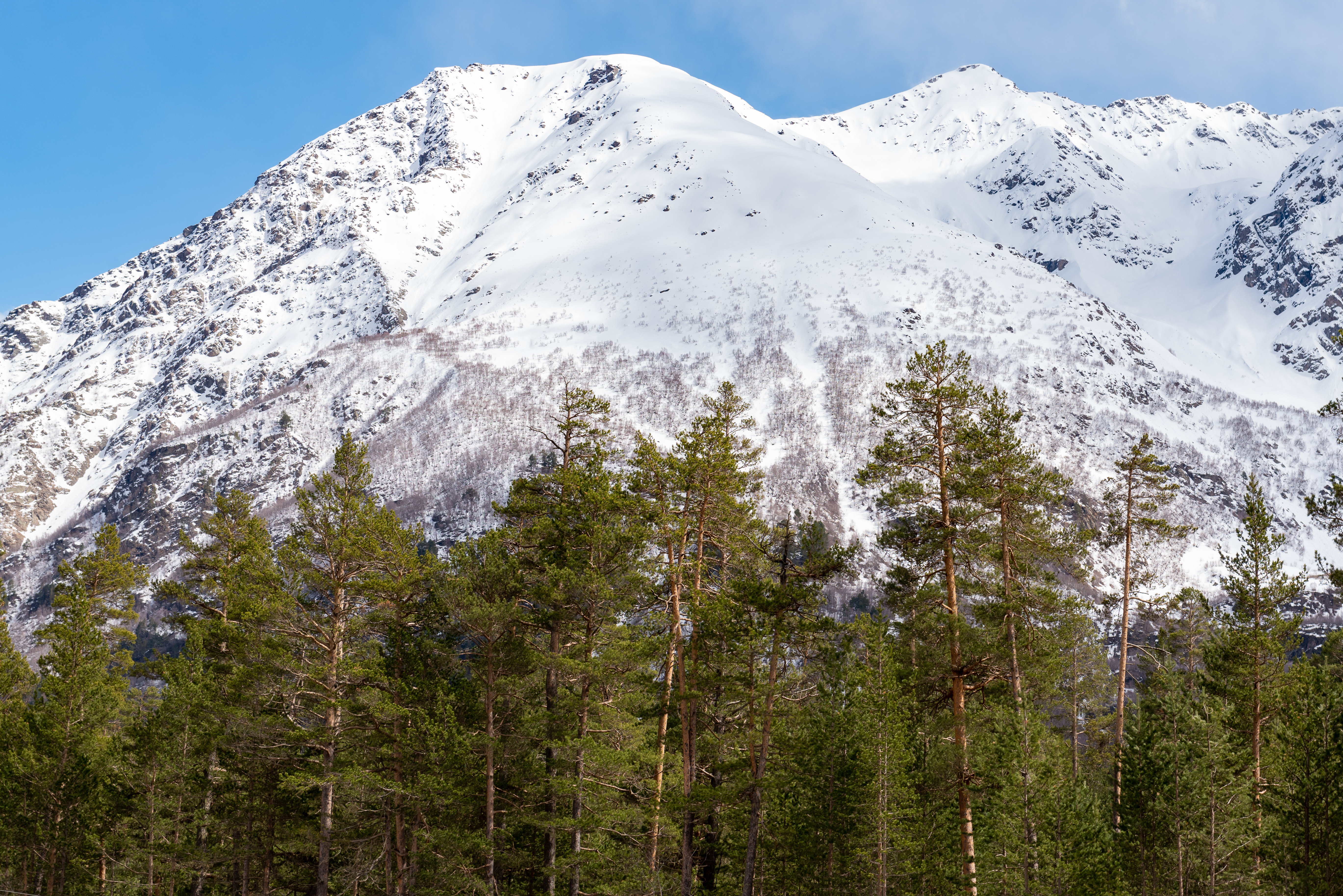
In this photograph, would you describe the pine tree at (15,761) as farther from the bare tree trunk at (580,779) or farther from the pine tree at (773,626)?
the pine tree at (773,626)

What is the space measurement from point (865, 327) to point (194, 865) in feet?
595

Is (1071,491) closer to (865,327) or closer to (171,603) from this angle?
(865,327)

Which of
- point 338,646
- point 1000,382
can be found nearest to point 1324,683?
point 338,646

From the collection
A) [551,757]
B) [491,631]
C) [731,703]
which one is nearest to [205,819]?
[551,757]

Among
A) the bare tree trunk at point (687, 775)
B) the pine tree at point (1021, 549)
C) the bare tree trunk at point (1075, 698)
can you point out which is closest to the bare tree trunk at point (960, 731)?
the pine tree at point (1021, 549)

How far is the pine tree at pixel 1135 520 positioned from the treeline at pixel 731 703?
0.17m

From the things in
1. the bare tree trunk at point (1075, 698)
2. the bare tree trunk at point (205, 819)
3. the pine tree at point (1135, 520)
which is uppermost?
the pine tree at point (1135, 520)

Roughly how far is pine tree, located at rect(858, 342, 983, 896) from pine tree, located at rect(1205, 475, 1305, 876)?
8.27 meters

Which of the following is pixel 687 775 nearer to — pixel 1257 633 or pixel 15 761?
pixel 1257 633

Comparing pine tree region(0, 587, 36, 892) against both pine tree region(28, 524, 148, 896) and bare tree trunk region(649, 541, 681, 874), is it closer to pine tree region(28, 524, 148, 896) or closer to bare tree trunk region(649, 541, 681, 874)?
pine tree region(28, 524, 148, 896)

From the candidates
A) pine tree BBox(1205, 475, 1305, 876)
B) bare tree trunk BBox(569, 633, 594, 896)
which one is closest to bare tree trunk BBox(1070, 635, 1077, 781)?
pine tree BBox(1205, 475, 1305, 876)

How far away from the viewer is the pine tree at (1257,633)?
76.5ft

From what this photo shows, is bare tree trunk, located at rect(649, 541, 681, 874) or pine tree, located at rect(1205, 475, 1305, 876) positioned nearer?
bare tree trunk, located at rect(649, 541, 681, 874)

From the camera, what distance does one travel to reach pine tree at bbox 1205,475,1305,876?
2331cm
